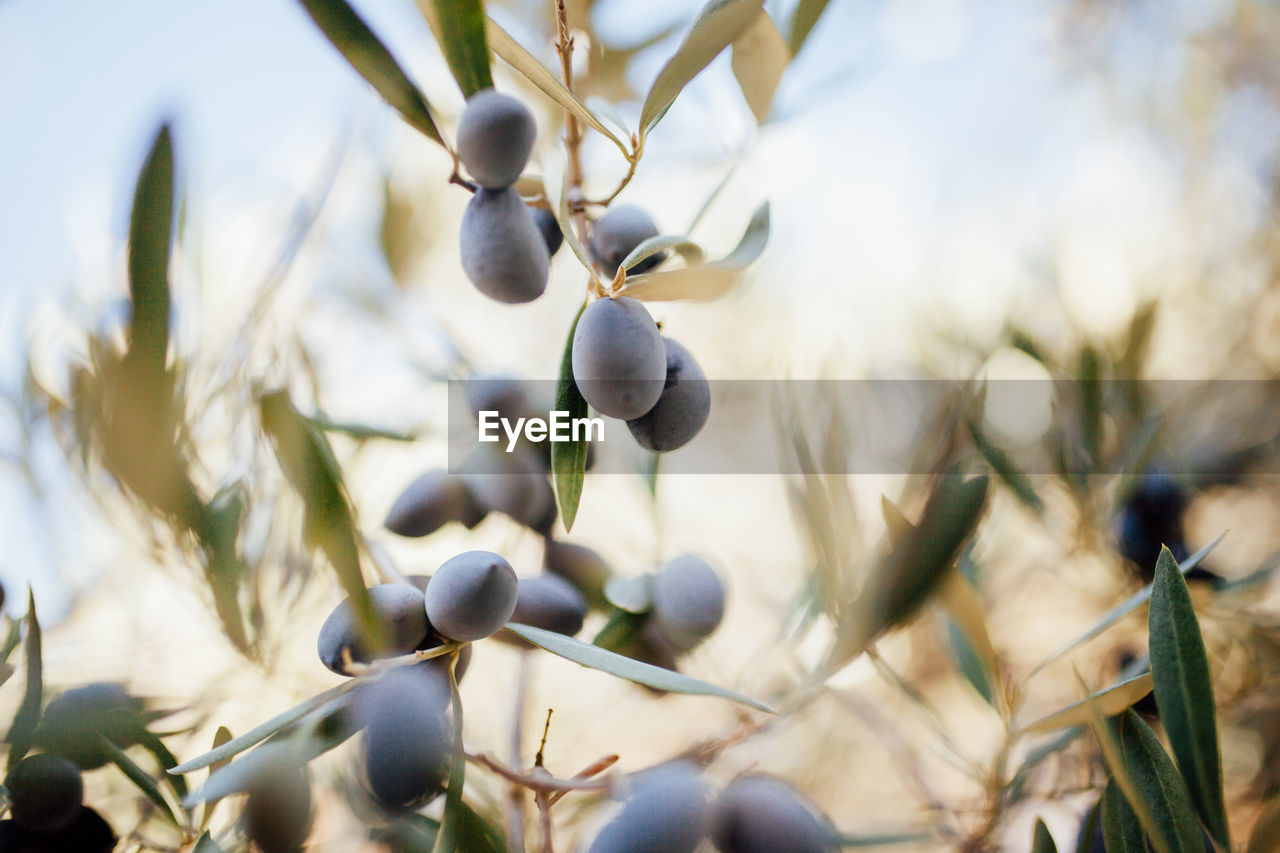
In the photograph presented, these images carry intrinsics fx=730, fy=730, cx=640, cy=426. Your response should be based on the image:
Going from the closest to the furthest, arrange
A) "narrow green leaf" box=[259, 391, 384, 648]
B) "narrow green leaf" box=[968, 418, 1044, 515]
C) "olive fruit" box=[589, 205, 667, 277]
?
"narrow green leaf" box=[259, 391, 384, 648]
"olive fruit" box=[589, 205, 667, 277]
"narrow green leaf" box=[968, 418, 1044, 515]

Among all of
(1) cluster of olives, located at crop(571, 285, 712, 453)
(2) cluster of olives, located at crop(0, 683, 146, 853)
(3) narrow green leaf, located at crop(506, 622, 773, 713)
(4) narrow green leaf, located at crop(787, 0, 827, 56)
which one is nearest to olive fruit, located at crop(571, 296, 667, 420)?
(1) cluster of olives, located at crop(571, 285, 712, 453)

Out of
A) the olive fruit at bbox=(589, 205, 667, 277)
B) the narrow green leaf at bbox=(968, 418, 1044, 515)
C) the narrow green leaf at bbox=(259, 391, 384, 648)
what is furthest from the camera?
the narrow green leaf at bbox=(968, 418, 1044, 515)

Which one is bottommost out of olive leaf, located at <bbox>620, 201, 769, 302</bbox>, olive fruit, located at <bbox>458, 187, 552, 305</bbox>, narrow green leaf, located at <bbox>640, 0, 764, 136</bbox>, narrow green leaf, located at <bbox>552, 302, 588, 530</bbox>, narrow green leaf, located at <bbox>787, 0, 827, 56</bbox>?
narrow green leaf, located at <bbox>552, 302, 588, 530</bbox>

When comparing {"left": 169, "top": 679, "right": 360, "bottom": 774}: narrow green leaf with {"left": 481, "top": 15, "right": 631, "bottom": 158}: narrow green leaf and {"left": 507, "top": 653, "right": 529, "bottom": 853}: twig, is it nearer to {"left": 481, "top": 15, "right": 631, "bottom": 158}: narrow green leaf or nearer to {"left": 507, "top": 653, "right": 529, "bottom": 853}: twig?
{"left": 507, "top": 653, "right": 529, "bottom": 853}: twig

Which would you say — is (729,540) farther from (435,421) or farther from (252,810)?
(252,810)

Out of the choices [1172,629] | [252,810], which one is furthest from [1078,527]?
[252,810]

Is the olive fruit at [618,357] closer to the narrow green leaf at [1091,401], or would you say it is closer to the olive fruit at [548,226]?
the olive fruit at [548,226]
